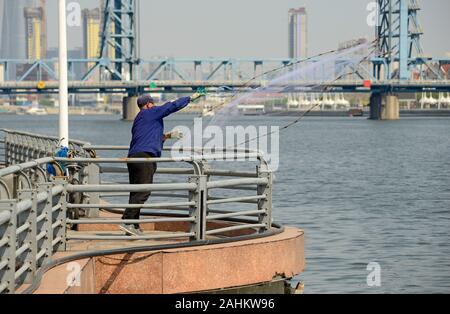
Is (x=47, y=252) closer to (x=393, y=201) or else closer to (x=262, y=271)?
(x=262, y=271)

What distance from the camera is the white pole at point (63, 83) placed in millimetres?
17500

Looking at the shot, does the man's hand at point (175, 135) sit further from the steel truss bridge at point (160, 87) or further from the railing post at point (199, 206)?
the steel truss bridge at point (160, 87)

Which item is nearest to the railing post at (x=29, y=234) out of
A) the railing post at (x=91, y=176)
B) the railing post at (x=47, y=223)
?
the railing post at (x=47, y=223)

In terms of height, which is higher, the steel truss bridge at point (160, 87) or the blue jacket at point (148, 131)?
the blue jacket at point (148, 131)

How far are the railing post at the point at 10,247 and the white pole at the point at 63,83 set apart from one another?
22.5 ft

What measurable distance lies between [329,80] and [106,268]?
6309 millimetres

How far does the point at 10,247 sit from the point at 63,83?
7.79 metres

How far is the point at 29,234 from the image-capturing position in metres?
11.1

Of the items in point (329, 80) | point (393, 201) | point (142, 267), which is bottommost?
point (393, 201)

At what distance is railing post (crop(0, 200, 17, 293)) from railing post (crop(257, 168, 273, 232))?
163 inches

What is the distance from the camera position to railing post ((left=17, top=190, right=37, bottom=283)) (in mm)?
11102

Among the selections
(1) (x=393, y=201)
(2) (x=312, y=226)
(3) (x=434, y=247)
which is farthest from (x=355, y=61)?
(1) (x=393, y=201)

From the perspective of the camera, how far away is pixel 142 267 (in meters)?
12.1

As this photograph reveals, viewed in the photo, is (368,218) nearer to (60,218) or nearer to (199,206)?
(199,206)
